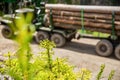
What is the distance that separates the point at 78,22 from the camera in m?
11.2

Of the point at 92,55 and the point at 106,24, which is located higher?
the point at 106,24

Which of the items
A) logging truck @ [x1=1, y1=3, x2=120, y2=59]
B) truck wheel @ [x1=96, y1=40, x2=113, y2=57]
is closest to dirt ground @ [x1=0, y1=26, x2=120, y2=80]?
truck wheel @ [x1=96, y1=40, x2=113, y2=57]

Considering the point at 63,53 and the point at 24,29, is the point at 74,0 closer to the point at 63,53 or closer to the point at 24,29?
the point at 63,53

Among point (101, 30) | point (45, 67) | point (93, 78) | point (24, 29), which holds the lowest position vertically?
point (93, 78)

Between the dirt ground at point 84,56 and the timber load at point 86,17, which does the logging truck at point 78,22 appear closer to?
the timber load at point 86,17

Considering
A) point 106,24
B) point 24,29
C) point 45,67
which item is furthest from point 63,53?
point 24,29

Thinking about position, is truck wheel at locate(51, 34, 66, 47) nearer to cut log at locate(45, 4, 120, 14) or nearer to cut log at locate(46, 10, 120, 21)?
cut log at locate(46, 10, 120, 21)

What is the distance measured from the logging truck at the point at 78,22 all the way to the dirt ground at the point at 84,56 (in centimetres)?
33

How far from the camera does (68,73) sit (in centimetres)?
227

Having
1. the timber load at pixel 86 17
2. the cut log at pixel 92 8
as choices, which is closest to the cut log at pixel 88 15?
the timber load at pixel 86 17

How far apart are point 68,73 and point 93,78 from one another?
21.3ft

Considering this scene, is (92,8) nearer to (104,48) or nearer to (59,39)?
(104,48)

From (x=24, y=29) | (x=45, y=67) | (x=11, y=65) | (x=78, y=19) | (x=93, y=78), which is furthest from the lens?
(x=78, y=19)

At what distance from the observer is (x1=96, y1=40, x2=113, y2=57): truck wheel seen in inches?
408
